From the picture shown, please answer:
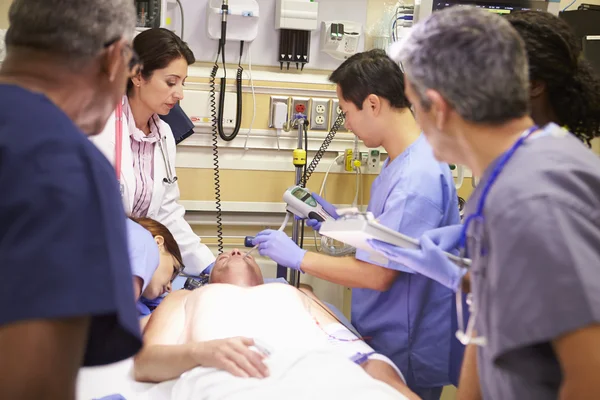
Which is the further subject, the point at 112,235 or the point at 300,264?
the point at 300,264

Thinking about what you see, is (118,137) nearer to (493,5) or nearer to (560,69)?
(560,69)

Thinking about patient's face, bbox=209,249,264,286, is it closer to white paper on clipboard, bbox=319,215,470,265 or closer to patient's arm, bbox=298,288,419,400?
patient's arm, bbox=298,288,419,400

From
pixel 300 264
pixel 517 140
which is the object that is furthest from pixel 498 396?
pixel 300 264

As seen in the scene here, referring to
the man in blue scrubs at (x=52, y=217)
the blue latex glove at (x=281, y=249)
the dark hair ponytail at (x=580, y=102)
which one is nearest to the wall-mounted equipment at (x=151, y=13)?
the blue latex glove at (x=281, y=249)

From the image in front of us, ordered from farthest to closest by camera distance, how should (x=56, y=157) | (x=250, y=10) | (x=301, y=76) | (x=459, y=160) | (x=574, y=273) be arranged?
1. (x=301, y=76)
2. (x=250, y=10)
3. (x=459, y=160)
4. (x=574, y=273)
5. (x=56, y=157)

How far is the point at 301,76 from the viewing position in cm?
334

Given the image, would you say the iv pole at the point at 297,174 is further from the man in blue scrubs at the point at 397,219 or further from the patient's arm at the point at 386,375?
the patient's arm at the point at 386,375

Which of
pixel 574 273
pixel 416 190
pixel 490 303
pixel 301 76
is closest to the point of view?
pixel 574 273

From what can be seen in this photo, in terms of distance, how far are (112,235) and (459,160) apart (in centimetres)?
65

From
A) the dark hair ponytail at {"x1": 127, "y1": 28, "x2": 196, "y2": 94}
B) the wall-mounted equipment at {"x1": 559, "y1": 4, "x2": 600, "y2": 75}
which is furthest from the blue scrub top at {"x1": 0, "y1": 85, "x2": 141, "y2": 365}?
the wall-mounted equipment at {"x1": 559, "y1": 4, "x2": 600, "y2": 75}

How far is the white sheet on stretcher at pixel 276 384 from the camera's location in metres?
1.57

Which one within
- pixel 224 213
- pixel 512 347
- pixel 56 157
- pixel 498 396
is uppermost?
pixel 56 157

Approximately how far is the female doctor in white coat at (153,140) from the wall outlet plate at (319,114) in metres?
0.79

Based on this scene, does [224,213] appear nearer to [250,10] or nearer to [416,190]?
[250,10]
